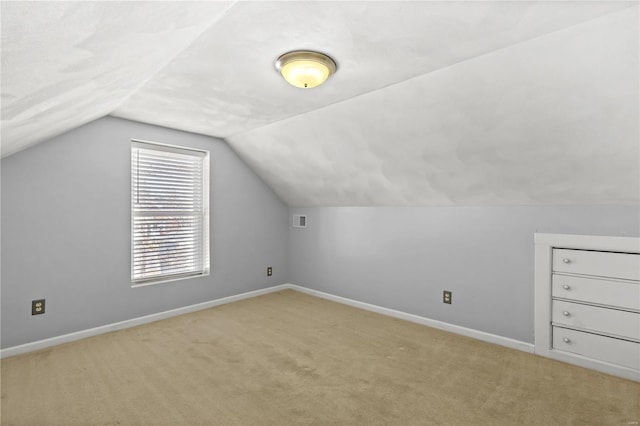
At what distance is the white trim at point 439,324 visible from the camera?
2963mm

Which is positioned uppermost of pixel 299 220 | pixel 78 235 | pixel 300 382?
pixel 299 220

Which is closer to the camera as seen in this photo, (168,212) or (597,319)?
(597,319)

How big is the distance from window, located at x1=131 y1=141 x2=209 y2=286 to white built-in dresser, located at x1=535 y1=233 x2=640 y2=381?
355 cm

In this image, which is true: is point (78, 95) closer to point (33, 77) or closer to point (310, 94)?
point (33, 77)

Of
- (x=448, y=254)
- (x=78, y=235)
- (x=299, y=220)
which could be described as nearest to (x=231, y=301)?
(x=299, y=220)

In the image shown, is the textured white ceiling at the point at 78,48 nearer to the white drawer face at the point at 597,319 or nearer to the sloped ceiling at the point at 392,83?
the sloped ceiling at the point at 392,83

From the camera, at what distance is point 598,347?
258 centimetres

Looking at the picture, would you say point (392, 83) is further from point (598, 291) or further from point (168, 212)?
point (168, 212)

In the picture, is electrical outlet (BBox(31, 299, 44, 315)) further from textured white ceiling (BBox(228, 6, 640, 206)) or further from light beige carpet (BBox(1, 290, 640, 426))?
textured white ceiling (BBox(228, 6, 640, 206))

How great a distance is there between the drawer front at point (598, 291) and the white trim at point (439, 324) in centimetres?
55

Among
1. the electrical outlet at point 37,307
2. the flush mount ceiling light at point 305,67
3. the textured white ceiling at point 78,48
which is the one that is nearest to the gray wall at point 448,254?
the flush mount ceiling light at point 305,67

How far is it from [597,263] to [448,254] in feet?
3.88

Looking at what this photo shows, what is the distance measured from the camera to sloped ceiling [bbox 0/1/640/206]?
4.44ft

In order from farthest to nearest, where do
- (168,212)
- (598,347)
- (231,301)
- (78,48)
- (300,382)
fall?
(231,301) < (168,212) < (598,347) < (300,382) < (78,48)
